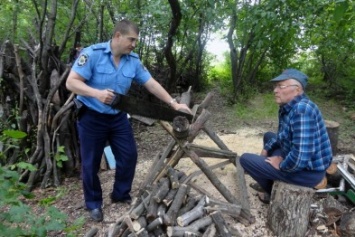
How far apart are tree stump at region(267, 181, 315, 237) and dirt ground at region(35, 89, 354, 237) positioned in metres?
0.20

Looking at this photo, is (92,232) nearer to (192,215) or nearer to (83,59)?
(192,215)

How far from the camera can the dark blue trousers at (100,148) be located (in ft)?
10.7

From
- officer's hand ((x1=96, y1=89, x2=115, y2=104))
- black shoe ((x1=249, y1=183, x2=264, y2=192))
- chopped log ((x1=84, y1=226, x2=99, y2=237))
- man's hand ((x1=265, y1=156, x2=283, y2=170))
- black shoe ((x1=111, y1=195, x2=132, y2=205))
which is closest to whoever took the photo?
officer's hand ((x1=96, y1=89, x2=115, y2=104))

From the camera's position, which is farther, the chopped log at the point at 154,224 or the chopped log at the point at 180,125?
the chopped log at the point at 180,125

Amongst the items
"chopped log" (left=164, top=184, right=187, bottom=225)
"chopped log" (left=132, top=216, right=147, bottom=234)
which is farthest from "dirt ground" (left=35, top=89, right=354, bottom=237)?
"chopped log" (left=164, top=184, right=187, bottom=225)

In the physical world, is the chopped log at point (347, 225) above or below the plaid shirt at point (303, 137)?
below

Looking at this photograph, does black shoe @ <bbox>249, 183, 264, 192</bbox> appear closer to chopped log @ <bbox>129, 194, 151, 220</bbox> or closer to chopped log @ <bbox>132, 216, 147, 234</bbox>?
chopped log @ <bbox>129, 194, 151, 220</bbox>

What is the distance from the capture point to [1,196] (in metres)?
2.10

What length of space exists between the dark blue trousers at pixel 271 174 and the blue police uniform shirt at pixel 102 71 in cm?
155

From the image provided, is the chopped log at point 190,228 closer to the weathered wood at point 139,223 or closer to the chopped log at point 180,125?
the weathered wood at point 139,223

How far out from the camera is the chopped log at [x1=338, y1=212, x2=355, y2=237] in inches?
126

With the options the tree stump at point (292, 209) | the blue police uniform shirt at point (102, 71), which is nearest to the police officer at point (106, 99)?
the blue police uniform shirt at point (102, 71)

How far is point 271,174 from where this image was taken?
3.38 metres

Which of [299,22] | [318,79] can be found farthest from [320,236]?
[318,79]
